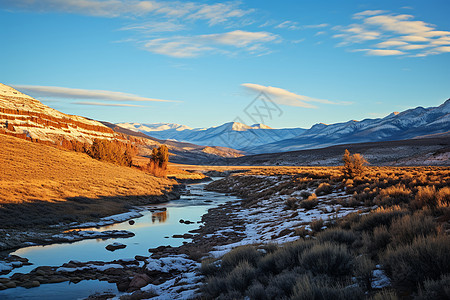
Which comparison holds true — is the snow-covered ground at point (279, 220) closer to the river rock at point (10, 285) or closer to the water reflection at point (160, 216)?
the water reflection at point (160, 216)

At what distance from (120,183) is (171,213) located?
39.6ft

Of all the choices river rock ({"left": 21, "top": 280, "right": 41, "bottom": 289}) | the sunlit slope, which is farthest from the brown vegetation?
the sunlit slope

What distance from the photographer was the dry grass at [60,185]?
21109mm

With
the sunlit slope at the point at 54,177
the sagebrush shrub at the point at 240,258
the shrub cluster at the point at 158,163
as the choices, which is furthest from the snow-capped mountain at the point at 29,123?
the sagebrush shrub at the point at 240,258

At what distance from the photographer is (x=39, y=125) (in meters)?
59.1

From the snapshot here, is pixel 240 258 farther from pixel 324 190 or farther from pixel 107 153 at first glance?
pixel 107 153

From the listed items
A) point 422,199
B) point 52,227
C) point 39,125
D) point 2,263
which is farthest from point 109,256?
point 39,125

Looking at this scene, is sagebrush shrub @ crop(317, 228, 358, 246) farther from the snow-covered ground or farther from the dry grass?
the dry grass

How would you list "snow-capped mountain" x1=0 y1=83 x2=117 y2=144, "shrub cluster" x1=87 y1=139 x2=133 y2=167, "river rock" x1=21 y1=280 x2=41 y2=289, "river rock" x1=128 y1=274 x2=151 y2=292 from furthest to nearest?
"shrub cluster" x1=87 y1=139 x2=133 y2=167
"snow-capped mountain" x1=0 y1=83 x2=117 y2=144
"river rock" x1=21 y1=280 x2=41 y2=289
"river rock" x1=128 y1=274 x2=151 y2=292

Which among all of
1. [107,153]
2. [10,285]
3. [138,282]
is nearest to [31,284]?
[10,285]

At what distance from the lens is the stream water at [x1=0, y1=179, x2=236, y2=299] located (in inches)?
377

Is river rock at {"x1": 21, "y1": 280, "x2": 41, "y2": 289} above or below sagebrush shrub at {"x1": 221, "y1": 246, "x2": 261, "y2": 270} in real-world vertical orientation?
below

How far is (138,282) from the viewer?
9.58 m

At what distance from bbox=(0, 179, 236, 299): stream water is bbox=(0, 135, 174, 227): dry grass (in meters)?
4.05
